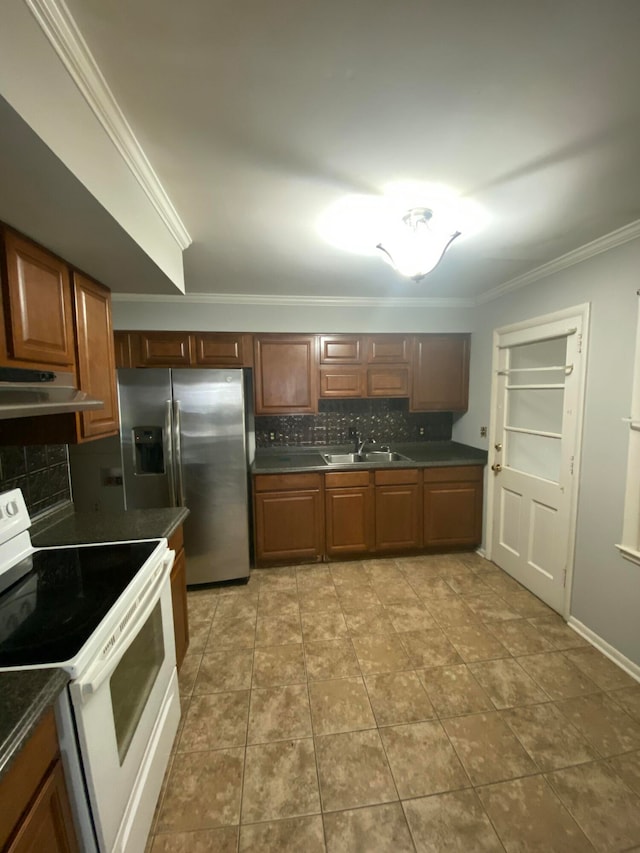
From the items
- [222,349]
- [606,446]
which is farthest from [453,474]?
[222,349]

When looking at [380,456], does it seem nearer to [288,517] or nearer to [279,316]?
[288,517]

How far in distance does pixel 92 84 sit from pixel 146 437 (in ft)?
6.56

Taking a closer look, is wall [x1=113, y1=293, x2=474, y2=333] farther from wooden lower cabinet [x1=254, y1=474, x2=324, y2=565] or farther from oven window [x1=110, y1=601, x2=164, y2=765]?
oven window [x1=110, y1=601, x2=164, y2=765]

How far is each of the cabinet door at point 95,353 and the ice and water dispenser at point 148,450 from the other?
0.64 metres

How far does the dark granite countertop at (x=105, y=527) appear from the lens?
1.57 meters

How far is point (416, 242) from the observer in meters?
1.61

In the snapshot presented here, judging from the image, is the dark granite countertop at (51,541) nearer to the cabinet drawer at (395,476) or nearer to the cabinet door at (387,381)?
the cabinet drawer at (395,476)

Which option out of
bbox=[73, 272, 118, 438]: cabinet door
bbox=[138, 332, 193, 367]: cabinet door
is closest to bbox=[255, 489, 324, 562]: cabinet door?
bbox=[138, 332, 193, 367]: cabinet door

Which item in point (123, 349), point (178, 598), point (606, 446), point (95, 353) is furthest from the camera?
point (123, 349)

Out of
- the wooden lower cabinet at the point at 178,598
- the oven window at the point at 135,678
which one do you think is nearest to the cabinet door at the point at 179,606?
the wooden lower cabinet at the point at 178,598

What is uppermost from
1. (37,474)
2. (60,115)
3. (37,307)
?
(60,115)

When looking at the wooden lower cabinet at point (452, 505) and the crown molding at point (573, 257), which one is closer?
the crown molding at point (573, 257)

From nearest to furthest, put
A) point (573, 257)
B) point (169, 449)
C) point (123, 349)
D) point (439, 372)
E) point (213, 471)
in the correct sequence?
point (573, 257), point (169, 449), point (213, 471), point (123, 349), point (439, 372)

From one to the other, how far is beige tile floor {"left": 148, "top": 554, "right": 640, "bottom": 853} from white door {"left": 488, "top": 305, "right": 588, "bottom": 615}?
14.0 inches
